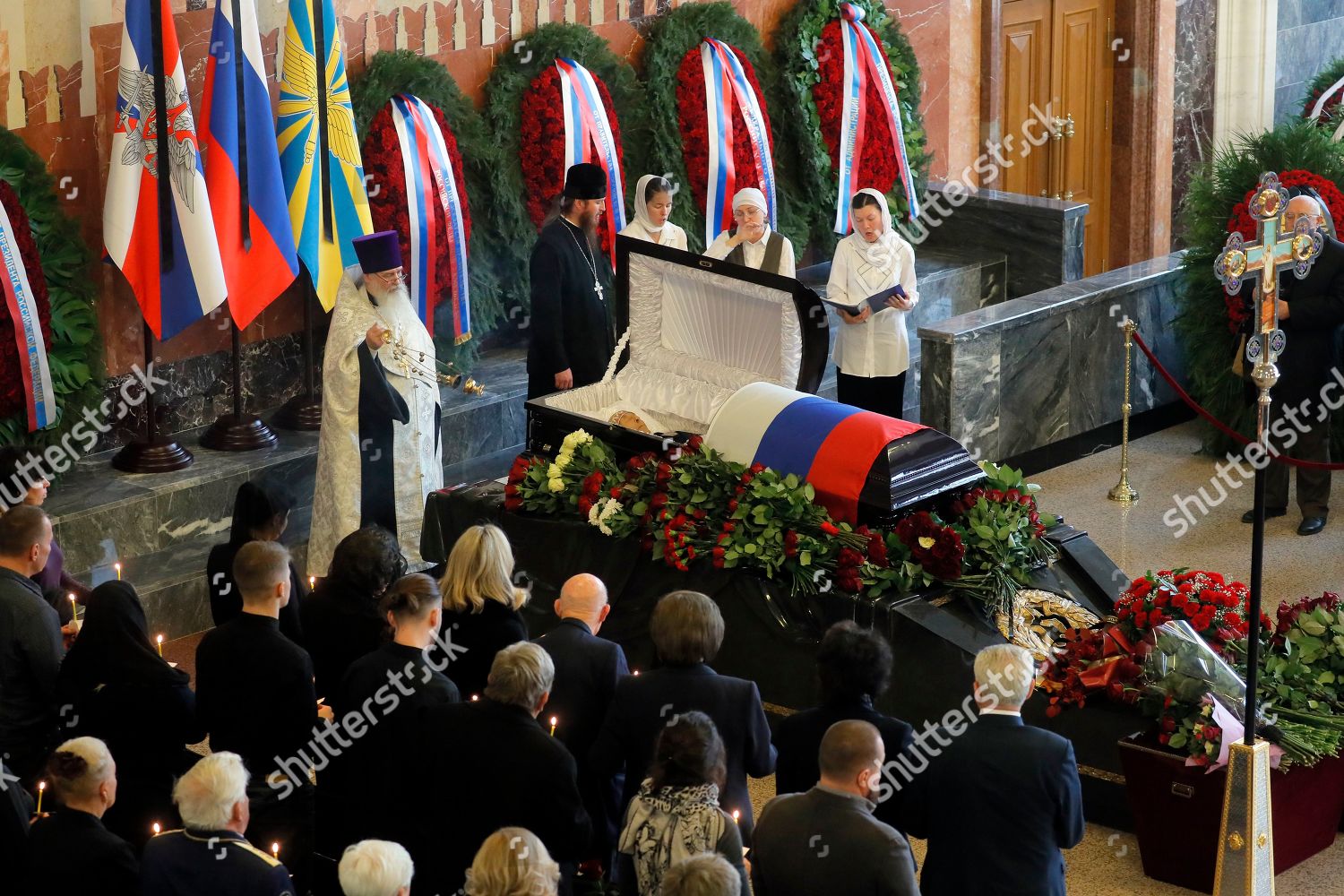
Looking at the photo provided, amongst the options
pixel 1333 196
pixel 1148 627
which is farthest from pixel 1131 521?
pixel 1148 627

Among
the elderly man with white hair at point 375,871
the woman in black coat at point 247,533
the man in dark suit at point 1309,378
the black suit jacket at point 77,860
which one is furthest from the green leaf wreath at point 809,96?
the elderly man with white hair at point 375,871

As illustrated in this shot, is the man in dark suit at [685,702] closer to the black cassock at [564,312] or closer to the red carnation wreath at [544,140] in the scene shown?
the black cassock at [564,312]

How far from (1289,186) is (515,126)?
3.89 metres

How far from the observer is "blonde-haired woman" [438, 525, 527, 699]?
5312 mm

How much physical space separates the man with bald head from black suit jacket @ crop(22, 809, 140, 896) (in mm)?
1257

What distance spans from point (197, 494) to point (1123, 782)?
4279 millimetres

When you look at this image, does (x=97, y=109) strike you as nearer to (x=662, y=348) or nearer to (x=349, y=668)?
(x=662, y=348)

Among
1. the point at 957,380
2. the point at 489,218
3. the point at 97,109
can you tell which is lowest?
the point at 957,380

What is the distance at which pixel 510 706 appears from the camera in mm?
4508

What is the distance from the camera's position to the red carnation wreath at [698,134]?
1043 cm

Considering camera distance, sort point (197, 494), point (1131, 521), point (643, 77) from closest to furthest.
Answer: point (197, 494)
point (1131, 521)
point (643, 77)

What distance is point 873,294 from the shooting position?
8.64 meters

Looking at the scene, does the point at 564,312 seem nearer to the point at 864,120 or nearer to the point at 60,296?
the point at 60,296

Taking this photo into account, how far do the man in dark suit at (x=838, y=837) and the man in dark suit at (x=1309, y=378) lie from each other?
5.12 meters
